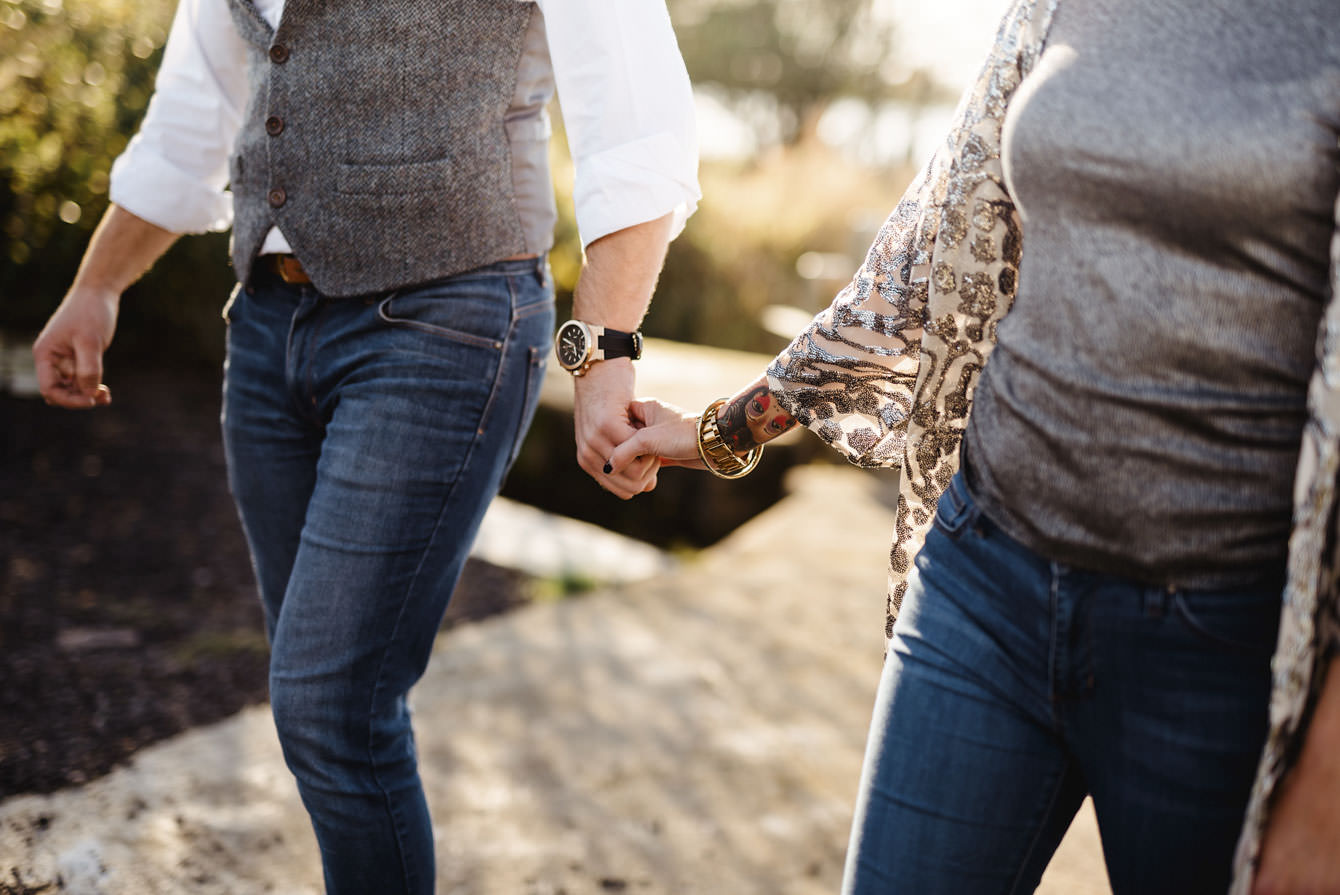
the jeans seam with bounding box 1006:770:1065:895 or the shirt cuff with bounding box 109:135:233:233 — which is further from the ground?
the shirt cuff with bounding box 109:135:233:233

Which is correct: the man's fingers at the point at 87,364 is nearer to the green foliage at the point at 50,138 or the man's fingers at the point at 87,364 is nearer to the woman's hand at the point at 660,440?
the woman's hand at the point at 660,440

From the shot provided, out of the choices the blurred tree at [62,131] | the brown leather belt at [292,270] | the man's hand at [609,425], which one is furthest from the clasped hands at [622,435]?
the blurred tree at [62,131]

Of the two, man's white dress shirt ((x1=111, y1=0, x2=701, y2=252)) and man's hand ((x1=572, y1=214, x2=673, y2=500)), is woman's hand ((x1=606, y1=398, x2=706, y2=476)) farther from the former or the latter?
man's white dress shirt ((x1=111, y1=0, x2=701, y2=252))

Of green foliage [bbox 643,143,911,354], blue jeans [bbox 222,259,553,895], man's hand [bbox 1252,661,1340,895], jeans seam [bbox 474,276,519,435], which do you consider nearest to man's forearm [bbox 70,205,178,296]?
blue jeans [bbox 222,259,553,895]

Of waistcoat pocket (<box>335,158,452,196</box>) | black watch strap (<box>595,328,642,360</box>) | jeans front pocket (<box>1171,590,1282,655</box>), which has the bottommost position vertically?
black watch strap (<box>595,328,642,360</box>)

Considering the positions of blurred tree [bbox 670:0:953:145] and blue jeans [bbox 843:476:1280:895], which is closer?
blue jeans [bbox 843:476:1280:895]

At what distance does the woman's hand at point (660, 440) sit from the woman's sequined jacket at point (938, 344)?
0.17 metres

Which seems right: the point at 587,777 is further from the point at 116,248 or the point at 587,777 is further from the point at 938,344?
the point at 938,344

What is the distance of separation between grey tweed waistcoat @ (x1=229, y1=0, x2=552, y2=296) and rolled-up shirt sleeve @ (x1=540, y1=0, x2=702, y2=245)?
9 centimetres

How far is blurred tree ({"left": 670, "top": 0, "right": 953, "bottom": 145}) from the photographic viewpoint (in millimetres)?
20391

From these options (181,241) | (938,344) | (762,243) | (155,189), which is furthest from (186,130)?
(762,243)

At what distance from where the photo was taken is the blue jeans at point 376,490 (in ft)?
4.58

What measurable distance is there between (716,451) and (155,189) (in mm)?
997

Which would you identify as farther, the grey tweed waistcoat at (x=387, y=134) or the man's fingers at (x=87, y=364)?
the man's fingers at (x=87, y=364)
